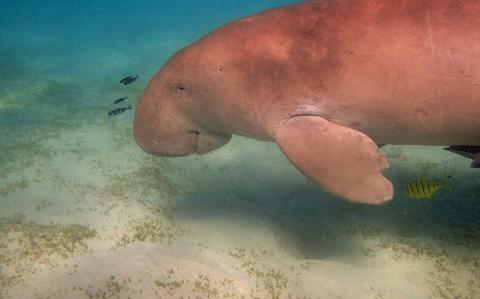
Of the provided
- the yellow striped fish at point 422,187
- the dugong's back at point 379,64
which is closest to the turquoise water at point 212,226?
the yellow striped fish at point 422,187

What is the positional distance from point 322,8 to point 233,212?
3498 millimetres

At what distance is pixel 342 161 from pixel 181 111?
2.19 m

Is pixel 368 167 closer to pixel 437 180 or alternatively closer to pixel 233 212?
pixel 233 212

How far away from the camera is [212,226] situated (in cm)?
591

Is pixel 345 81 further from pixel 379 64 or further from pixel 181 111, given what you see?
pixel 181 111

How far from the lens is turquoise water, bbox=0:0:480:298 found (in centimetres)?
434

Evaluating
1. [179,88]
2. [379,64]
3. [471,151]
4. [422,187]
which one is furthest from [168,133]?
[471,151]

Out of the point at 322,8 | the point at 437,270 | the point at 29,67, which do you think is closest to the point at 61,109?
the point at 29,67

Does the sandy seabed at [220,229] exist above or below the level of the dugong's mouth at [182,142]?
below

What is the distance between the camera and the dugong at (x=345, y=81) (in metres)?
3.60

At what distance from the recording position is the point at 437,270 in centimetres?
470

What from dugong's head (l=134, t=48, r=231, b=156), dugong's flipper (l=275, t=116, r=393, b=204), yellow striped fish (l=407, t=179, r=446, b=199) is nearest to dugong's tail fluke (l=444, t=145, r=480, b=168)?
yellow striped fish (l=407, t=179, r=446, b=199)

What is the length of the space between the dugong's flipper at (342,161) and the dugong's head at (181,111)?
4.20 ft

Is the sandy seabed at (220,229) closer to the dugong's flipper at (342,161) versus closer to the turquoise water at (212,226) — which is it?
the turquoise water at (212,226)
